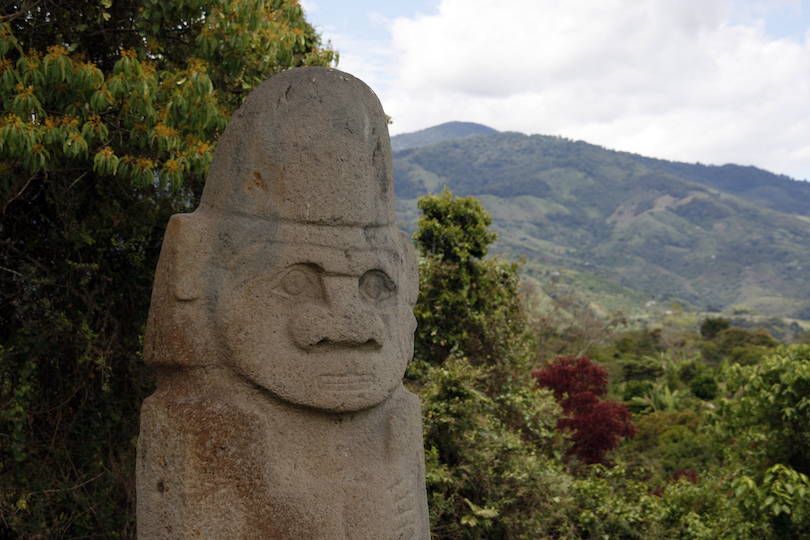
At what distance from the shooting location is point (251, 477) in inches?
111

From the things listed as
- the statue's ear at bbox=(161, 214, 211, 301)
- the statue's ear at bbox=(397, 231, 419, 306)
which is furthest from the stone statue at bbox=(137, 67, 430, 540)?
the statue's ear at bbox=(397, 231, 419, 306)

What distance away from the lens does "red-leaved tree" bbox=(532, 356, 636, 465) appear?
11125 mm

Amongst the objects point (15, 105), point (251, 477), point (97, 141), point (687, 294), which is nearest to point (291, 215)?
point (251, 477)

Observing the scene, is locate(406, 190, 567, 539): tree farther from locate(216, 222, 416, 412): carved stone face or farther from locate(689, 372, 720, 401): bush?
locate(689, 372, 720, 401): bush

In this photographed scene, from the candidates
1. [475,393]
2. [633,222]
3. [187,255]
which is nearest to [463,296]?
[475,393]

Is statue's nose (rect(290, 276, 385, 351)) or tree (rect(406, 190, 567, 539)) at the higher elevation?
statue's nose (rect(290, 276, 385, 351))

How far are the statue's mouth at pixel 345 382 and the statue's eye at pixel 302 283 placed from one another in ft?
1.32

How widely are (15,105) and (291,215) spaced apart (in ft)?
7.59

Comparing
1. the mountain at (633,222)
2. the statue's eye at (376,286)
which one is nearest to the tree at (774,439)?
the statue's eye at (376,286)

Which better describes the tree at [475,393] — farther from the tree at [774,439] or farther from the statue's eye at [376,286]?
the statue's eye at [376,286]

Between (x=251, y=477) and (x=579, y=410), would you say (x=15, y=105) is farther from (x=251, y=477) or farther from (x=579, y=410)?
(x=579, y=410)

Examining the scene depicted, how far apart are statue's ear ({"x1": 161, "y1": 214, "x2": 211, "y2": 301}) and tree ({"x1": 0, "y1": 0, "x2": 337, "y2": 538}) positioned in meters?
1.81

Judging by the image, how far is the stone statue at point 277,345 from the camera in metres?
2.81

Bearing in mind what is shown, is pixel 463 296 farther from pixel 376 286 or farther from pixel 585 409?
pixel 376 286
